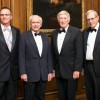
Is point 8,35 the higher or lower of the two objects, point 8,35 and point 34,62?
the higher

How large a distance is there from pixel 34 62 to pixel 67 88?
2.05 ft

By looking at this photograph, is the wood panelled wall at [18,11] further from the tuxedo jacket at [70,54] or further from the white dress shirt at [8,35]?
the tuxedo jacket at [70,54]

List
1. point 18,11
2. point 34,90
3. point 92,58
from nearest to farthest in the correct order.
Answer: point 34,90 → point 92,58 → point 18,11

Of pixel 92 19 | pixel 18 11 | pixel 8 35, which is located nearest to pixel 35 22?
pixel 8 35

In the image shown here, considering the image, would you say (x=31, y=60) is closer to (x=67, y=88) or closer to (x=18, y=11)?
(x=67, y=88)

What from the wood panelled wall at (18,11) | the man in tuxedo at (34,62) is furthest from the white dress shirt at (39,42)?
the wood panelled wall at (18,11)

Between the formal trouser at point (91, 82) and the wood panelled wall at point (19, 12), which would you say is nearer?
the formal trouser at point (91, 82)

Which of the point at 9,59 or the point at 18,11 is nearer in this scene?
the point at 9,59

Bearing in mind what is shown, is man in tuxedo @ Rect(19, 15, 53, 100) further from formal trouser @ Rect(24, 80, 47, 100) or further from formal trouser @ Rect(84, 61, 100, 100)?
formal trouser @ Rect(84, 61, 100, 100)

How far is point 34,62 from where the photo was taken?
3773mm

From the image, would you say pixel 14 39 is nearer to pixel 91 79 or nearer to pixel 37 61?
pixel 37 61

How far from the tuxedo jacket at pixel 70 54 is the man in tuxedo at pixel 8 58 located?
2.04ft

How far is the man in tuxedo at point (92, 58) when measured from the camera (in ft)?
13.0

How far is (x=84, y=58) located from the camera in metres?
4.05
